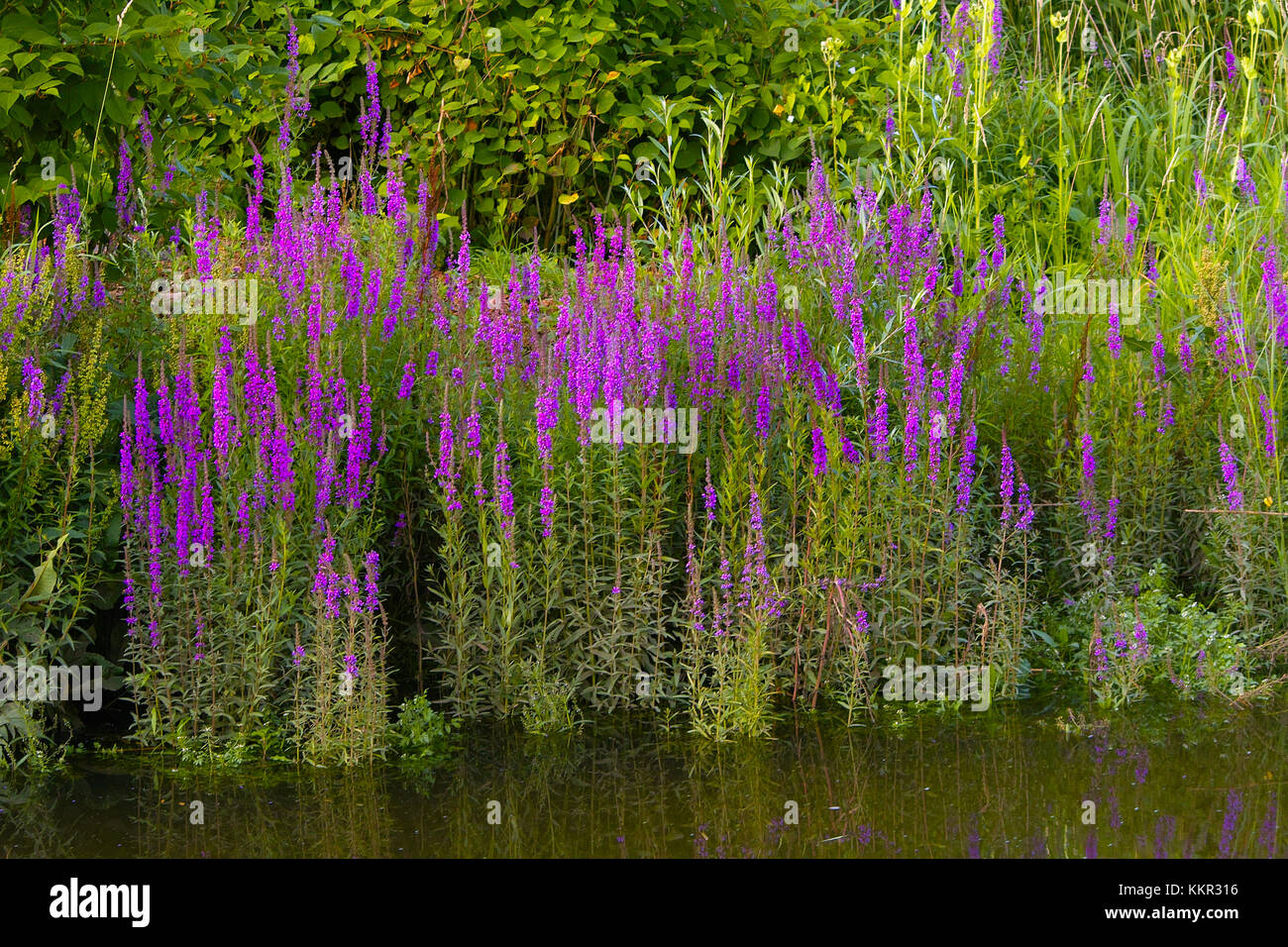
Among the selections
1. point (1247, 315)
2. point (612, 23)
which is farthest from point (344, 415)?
point (612, 23)

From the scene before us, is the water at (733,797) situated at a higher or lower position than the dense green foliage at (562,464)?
lower

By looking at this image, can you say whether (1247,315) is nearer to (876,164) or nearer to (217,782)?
(876,164)

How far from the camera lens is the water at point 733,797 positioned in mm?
3479

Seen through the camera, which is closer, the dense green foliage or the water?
the water

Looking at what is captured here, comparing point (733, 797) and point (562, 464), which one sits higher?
point (562, 464)

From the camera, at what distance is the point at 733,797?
149 inches

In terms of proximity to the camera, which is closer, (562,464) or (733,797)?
(733,797)

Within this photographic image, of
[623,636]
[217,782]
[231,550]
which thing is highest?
[231,550]

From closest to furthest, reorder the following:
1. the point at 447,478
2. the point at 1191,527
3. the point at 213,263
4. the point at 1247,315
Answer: the point at 447,478 → the point at 213,263 → the point at 1191,527 → the point at 1247,315

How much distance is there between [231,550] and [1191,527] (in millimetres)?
3296

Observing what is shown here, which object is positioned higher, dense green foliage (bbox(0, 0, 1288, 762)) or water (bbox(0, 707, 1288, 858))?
dense green foliage (bbox(0, 0, 1288, 762))

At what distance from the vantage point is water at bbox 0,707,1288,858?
348 cm

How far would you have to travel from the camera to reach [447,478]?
13.7ft

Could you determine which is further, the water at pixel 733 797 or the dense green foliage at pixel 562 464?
the dense green foliage at pixel 562 464
